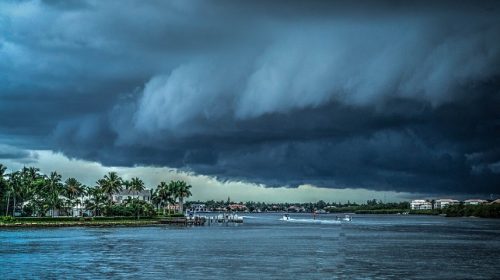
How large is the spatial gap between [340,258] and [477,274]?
20.7m

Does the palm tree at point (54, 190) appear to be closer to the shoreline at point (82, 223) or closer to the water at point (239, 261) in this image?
the shoreline at point (82, 223)

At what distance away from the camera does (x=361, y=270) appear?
64.0m

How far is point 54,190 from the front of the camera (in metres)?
192

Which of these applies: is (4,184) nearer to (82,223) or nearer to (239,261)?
(82,223)

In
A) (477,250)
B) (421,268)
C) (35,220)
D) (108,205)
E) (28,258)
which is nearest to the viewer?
(421,268)

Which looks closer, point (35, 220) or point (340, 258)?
point (340, 258)

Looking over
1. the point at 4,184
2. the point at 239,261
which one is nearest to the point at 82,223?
the point at 4,184

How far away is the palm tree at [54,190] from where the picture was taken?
7463 inches

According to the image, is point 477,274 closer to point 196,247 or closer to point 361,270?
point 361,270

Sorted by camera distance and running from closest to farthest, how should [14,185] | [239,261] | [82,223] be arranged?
[239,261]
[82,223]
[14,185]

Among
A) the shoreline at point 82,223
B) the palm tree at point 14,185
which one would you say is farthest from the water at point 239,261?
the palm tree at point 14,185

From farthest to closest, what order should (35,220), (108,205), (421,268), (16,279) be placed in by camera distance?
(108,205)
(35,220)
(421,268)
(16,279)

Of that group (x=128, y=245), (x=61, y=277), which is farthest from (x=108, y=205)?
(x=61, y=277)

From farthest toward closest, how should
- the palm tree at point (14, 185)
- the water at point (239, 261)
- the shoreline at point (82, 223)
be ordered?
the palm tree at point (14, 185) → the shoreline at point (82, 223) → the water at point (239, 261)
